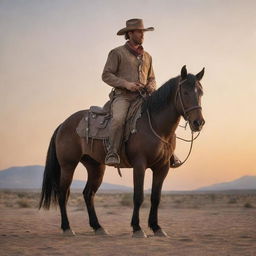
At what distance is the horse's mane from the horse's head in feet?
0.68

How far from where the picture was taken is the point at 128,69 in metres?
9.13

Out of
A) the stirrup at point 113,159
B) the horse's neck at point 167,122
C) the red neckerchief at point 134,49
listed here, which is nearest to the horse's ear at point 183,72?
the horse's neck at point 167,122

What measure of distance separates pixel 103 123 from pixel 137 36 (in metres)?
1.85

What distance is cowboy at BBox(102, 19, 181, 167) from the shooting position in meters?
8.85

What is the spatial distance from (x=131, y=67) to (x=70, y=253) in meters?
4.07

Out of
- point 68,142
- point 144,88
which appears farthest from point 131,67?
point 68,142

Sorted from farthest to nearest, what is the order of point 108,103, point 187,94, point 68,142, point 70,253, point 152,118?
1. point 68,142
2. point 108,103
3. point 152,118
4. point 187,94
5. point 70,253

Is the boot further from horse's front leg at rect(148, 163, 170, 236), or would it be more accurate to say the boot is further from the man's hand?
the man's hand

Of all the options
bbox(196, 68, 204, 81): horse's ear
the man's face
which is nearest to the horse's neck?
bbox(196, 68, 204, 81): horse's ear

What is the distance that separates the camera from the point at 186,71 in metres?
8.16

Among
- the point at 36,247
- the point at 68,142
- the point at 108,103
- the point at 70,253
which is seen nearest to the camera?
the point at 70,253

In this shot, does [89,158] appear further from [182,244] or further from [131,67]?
[182,244]

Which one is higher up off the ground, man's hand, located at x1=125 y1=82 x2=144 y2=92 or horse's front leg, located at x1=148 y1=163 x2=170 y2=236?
man's hand, located at x1=125 y1=82 x2=144 y2=92

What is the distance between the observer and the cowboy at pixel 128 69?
8852 millimetres
